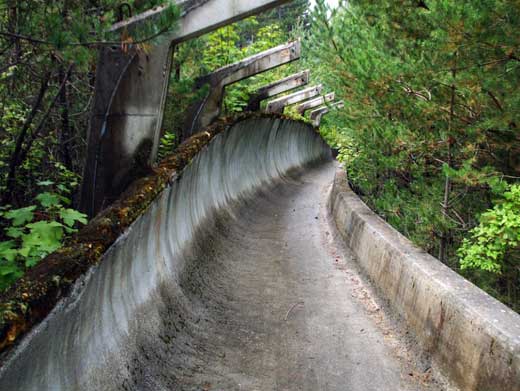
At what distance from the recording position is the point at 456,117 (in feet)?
18.4

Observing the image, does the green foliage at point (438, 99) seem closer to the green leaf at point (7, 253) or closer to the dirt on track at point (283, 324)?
the dirt on track at point (283, 324)

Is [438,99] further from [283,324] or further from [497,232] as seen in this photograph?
[283,324]

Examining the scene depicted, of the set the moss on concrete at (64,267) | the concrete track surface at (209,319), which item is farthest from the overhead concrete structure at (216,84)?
the moss on concrete at (64,267)

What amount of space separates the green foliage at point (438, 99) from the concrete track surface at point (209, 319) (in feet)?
4.44

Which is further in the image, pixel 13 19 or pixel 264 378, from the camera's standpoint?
pixel 13 19

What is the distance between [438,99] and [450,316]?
2.92m

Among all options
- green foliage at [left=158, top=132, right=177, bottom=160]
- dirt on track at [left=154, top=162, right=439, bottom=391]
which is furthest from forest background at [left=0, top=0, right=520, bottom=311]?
green foliage at [left=158, top=132, right=177, bottom=160]

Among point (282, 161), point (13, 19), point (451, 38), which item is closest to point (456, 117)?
point (451, 38)

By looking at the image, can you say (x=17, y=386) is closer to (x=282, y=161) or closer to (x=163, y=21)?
(x=163, y=21)

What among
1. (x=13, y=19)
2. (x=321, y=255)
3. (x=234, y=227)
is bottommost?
(x=321, y=255)

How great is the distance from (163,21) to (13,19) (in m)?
2.21

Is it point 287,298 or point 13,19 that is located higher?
point 13,19

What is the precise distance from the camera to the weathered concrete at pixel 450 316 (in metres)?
3.03

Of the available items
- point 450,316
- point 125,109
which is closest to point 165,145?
point 125,109
